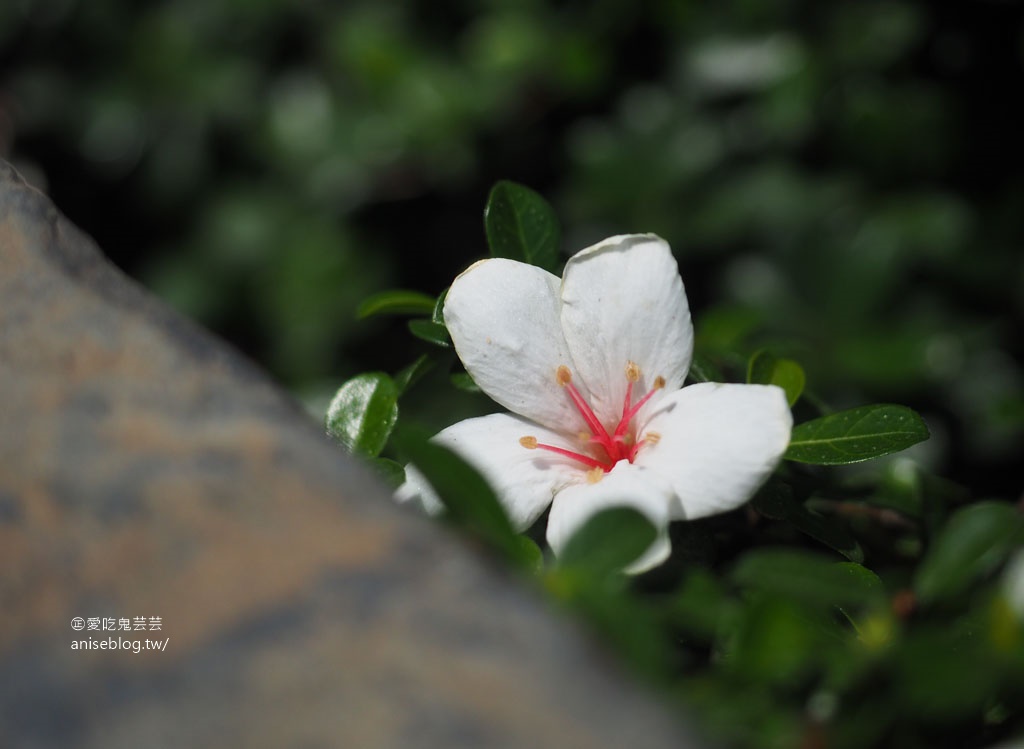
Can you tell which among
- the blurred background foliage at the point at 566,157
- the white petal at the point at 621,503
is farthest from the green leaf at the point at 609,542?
the blurred background foliage at the point at 566,157

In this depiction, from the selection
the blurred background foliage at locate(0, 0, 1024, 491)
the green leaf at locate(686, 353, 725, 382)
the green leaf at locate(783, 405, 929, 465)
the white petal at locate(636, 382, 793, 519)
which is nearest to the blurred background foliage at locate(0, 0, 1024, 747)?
the blurred background foliage at locate(0, 0, 1024, 491)

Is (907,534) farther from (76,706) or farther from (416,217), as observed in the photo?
(416,217)

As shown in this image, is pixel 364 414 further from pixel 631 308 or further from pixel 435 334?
pixel 631 308

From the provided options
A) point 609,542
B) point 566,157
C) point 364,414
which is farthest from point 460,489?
point 566,157

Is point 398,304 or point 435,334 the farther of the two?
point 398,304

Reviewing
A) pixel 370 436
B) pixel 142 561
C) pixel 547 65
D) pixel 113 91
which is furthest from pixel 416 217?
pixel 142 561

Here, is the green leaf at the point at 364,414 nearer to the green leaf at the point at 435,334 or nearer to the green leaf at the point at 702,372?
the green leaf at the point at 435,334
